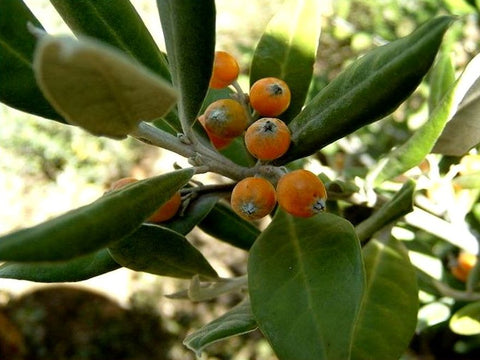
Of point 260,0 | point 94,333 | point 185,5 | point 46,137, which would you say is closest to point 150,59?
point 185,5

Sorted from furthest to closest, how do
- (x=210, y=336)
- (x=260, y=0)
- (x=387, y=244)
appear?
(x=260, y=0)
(x=387, y=244)
(x=210, y=336)

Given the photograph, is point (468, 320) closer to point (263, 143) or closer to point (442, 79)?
point (442, 79)

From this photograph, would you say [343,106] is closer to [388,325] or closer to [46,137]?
[388,325]

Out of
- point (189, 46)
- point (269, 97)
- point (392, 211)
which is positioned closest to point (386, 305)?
point (392, 211)

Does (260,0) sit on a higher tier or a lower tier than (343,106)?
lower

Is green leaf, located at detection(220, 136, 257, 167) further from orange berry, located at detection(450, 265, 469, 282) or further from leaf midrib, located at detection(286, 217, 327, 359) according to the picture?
orange berry, located at detection(450, 265, 469, 282)

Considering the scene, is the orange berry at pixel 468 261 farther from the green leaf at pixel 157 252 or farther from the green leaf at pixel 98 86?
the green leaf at pixel 98 86
